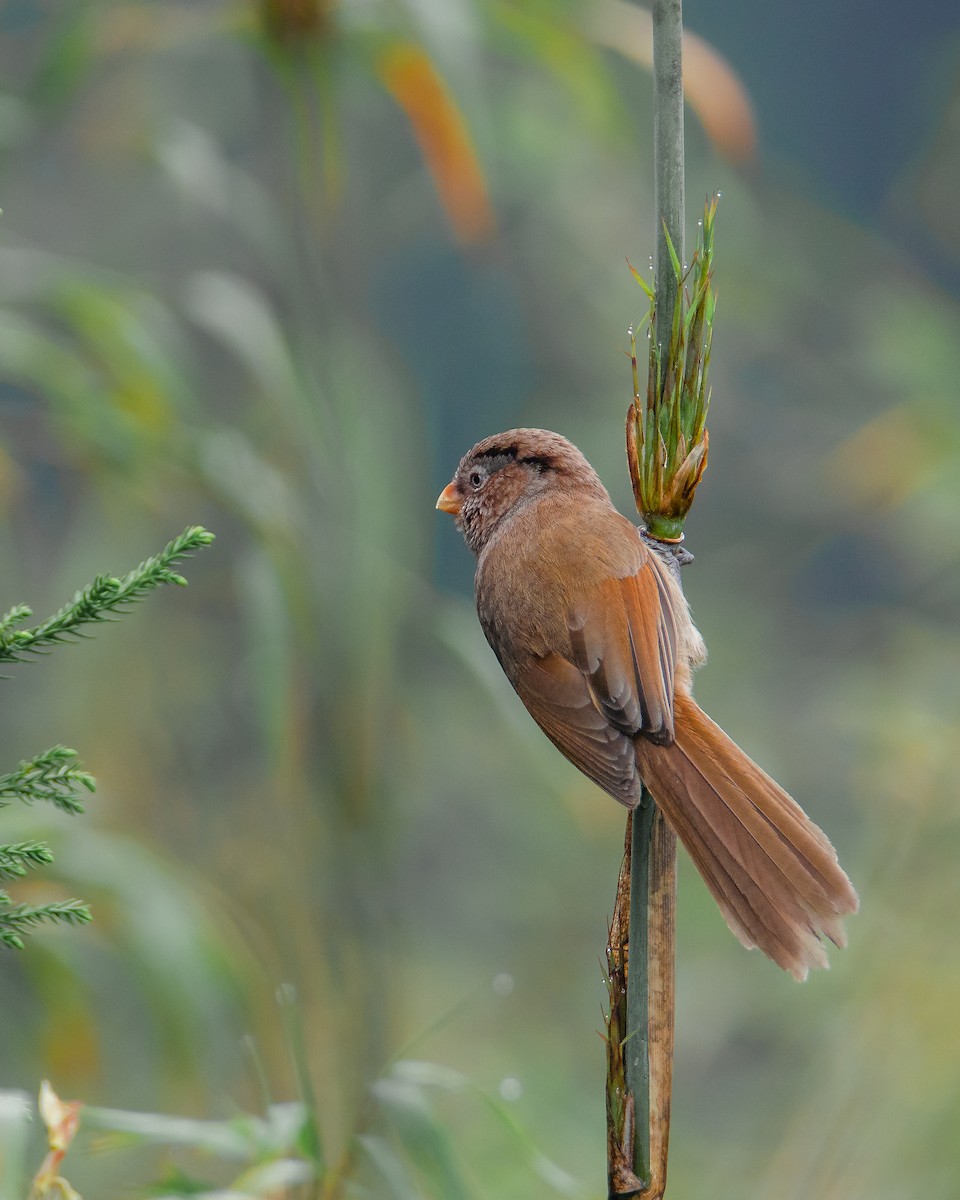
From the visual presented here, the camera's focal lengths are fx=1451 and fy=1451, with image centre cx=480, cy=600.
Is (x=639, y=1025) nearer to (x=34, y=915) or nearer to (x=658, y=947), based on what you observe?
(x=658, y=947)

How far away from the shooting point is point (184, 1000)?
106 inches

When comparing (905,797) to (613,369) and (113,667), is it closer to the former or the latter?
(113,667)

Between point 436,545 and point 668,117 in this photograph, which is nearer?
point 668,117

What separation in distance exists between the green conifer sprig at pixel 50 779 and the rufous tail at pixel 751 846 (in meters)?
0.88

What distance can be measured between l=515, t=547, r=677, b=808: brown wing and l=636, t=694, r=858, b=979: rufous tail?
0.06m

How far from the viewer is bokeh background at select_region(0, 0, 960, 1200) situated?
2961 millimetres

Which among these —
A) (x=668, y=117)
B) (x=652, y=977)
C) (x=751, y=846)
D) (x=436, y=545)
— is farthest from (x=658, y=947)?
(x=436, y=545)

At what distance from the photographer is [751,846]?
1.95m

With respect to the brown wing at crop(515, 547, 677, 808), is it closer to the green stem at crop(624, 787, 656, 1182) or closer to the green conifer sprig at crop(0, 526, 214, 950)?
the green stem at crop(624, 787, 656, 1182)

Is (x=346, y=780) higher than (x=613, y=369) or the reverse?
the reverse

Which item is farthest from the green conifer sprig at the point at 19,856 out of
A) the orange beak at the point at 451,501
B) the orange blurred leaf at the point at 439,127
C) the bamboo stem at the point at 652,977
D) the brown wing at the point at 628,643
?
the orange blurred leaf at the point at 439,127

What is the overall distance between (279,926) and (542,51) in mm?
2087

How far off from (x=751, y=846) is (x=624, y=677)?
44 cm

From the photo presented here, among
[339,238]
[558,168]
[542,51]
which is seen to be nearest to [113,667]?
[339,238]
